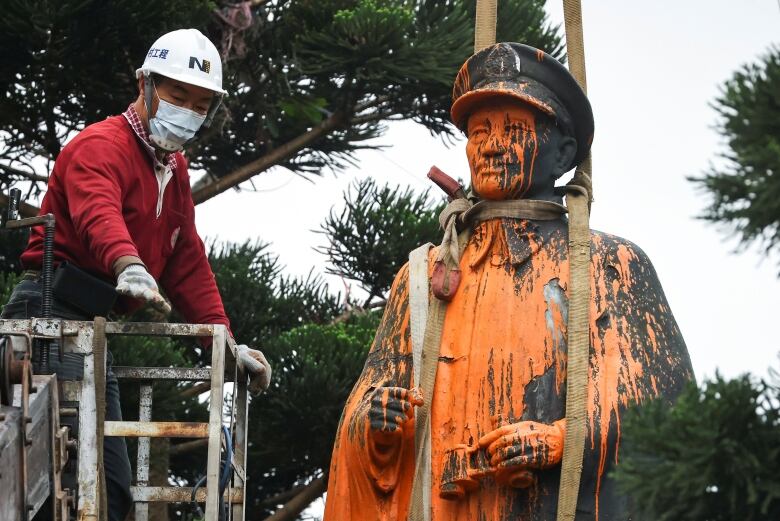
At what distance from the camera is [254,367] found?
Result: 7680mm

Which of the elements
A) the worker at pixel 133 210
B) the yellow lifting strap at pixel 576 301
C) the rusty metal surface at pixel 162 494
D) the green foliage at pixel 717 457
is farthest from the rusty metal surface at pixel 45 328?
the green foliage at pixel 717 457

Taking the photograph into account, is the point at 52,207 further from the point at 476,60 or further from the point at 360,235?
the point at 360,235

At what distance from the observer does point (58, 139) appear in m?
12.8

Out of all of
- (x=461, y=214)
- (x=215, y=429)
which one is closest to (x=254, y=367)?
(x=215, y=429)

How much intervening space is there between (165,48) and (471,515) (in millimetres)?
2172

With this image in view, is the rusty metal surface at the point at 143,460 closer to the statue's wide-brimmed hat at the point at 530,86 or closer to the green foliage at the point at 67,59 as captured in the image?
the statue's wide-brimmed hat at the point at 530,86

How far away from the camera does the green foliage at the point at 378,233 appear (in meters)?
12.8

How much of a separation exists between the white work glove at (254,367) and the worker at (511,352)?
0.38 meters

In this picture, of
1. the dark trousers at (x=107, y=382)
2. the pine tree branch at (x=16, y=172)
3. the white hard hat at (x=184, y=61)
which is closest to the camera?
the dark trousers at (x=107, y=382)

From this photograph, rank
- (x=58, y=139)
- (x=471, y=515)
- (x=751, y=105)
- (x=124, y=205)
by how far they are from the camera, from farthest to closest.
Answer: (x=58, y=139) → (x=124, y=205) → (x=471, y=515) → (x=751, y=105)

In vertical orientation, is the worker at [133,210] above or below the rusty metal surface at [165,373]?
above

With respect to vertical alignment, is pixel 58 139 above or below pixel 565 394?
above

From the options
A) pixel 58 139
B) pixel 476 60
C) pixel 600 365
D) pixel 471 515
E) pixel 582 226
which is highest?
pixel 58 139

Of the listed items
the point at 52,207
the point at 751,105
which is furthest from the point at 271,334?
the point at 751,105
